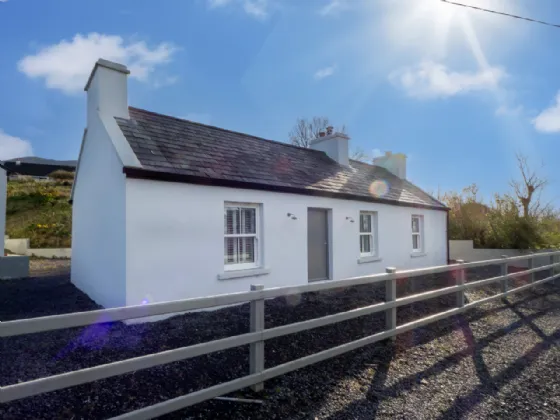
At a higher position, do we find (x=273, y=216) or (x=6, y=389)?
(x=273, y=216)

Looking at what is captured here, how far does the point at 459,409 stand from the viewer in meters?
3.68

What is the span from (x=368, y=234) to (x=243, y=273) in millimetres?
5344

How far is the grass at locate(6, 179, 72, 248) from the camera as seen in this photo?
20000 mm

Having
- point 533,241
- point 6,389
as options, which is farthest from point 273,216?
point 533,241

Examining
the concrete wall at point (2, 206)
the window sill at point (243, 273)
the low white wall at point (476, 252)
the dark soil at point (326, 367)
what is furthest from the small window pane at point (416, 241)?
the concrete wall at point (2, 206)

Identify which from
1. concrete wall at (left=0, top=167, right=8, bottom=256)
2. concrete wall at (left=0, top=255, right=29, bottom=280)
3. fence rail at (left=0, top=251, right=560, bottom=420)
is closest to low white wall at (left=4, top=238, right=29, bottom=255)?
concrete wall at (left=0, top=167, right=8, bottom=256)

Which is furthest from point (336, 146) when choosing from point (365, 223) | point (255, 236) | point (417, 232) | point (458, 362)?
point (458, 362)

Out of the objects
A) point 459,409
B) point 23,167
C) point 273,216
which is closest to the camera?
point 459,409

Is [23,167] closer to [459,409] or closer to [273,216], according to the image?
[273,216]

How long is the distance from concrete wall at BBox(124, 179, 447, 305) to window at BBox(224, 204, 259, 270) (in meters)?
0.22

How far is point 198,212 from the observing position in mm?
7477

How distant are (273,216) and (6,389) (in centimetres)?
671

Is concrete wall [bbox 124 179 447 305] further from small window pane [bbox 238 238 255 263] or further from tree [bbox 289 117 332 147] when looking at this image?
tree [bbox 289 117 332 147]

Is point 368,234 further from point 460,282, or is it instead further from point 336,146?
point 460,282
